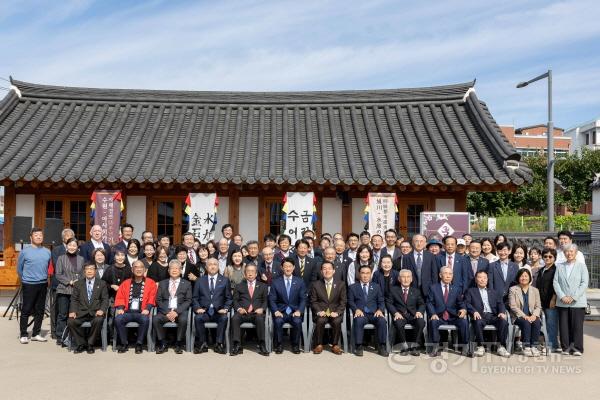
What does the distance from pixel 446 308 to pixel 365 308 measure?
1.15 metres

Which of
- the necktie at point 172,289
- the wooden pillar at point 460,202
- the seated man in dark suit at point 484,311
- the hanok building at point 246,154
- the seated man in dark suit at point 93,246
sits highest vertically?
the hanok building at point 246,154

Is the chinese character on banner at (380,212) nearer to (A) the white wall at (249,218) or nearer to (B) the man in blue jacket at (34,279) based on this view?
(A) the white wall at (249,218)

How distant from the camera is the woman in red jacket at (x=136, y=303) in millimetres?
7395

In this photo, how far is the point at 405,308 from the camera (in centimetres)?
761

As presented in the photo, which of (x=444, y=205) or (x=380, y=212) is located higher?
(x=444, y=205)

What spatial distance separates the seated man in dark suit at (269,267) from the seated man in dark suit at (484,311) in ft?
9.37

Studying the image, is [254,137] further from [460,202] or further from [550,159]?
[550,159]

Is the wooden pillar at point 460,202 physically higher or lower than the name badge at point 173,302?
higher

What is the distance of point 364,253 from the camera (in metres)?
→ 8.02

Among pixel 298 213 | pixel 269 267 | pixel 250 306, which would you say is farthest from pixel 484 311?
pixel 298 213

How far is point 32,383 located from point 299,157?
7508 mm

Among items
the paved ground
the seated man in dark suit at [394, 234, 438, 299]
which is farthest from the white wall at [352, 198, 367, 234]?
the paved ground

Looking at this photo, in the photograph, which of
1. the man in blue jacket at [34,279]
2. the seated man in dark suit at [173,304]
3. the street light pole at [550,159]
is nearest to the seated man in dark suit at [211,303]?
the seated man in dark suit at [173,304]

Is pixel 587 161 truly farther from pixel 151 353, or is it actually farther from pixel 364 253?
pixel 151 353
